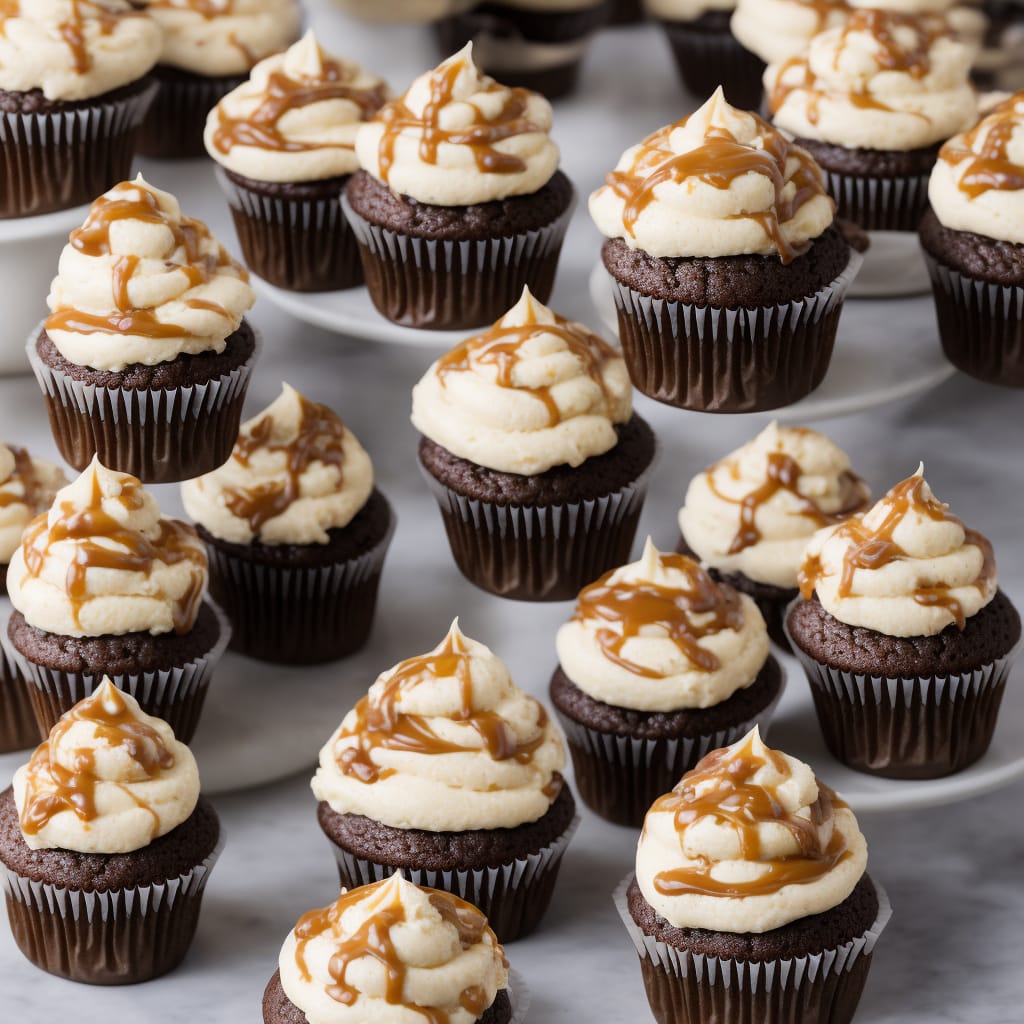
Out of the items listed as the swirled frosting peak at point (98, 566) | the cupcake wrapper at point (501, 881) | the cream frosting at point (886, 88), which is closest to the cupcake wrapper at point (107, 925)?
the cupcake wrapper at point (501, 881)

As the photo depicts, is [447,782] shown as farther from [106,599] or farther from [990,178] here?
[990,178]

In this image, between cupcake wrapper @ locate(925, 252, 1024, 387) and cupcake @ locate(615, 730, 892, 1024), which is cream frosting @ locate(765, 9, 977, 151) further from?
cupcake @ locate(615, 730, 892, 1024)

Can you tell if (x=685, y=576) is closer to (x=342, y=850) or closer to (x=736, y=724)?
(x=736, y=724)

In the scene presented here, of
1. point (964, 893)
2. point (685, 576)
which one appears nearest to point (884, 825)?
point (964, 893)

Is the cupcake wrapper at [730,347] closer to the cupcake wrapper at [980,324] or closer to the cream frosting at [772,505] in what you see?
the cupcake wrapper at [980,324]

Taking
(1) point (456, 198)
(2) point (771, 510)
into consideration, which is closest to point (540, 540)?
(2) point (771, 510)
